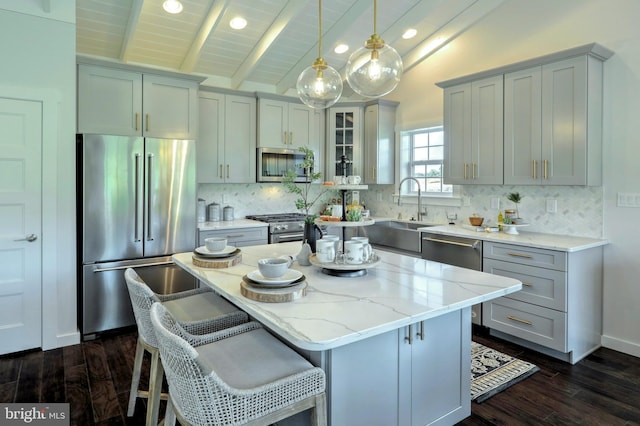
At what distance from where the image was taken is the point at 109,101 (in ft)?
12.0

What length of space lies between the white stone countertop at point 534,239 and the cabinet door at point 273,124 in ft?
6.96

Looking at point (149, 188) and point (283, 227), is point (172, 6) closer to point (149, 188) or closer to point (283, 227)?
point (149, 188)

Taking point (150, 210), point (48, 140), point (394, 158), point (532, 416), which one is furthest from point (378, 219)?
point (48, 140)

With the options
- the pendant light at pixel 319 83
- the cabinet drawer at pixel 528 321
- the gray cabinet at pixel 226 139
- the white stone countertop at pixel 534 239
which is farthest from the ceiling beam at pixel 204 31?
the cabinet drawer at pixel 528 321

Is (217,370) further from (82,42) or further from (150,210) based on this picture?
(82,42)

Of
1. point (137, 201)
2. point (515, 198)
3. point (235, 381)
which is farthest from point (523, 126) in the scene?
point (137, 201)

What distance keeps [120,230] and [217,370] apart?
2.55 metres

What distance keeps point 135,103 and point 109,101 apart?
22 cm

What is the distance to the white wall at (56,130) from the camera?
3135 millimetres

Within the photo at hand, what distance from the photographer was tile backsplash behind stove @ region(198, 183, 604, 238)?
350 centimetres

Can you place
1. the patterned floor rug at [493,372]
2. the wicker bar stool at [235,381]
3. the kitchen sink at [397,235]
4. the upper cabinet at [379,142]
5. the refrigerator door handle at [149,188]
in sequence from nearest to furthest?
the wicker bar stool at [235,381] → the patterned floor rug at [493,372] → the refrigerator door handle at [149,188] → the kitchen sink at [397,235] → the upper cabinet at [379,142]

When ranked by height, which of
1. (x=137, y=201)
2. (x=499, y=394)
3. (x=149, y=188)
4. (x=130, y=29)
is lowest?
(x=499, y=394)

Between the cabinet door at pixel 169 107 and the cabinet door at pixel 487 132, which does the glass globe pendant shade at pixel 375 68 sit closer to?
the cabinet door at pixel 487 132

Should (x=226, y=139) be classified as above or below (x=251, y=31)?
below
